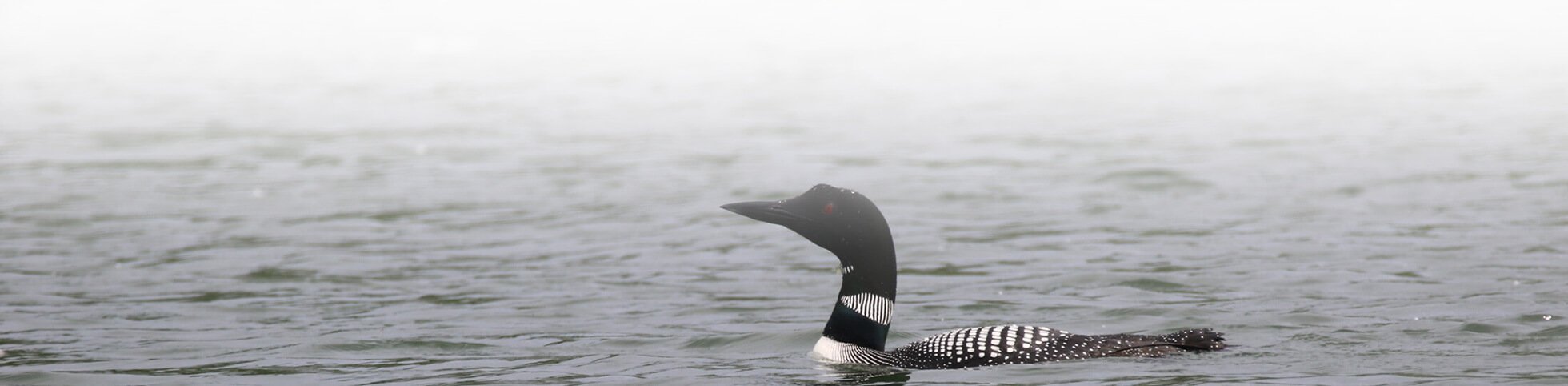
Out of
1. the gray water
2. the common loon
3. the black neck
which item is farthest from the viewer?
the gray water

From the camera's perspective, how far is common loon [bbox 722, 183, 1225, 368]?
26.9 ft

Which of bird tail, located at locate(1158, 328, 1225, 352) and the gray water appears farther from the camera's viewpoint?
the gray water

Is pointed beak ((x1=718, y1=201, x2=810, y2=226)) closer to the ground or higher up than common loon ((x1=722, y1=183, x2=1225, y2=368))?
higher up

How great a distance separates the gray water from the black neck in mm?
183

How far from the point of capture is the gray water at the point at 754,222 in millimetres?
9234

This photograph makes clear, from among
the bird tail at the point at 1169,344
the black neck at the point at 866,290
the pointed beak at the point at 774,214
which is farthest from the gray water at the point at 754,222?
the pointed beak at the point at 774,214

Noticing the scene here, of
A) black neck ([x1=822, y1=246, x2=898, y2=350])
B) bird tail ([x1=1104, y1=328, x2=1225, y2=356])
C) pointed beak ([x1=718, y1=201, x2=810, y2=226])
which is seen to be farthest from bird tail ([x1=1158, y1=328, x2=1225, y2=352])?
pointed beak ([x1=718, y1=201, x2=810, y2=226])

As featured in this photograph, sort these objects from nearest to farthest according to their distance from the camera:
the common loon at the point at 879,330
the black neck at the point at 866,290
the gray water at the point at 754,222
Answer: the common loon at the point at 879,330, the black neck at the point at 866,290, the gray water at the point at 754,222

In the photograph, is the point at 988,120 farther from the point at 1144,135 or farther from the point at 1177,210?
the point at 1177,210

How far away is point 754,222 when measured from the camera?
575 inches

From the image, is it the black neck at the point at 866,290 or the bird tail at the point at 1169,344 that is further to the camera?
the black neck at the point at 866,290

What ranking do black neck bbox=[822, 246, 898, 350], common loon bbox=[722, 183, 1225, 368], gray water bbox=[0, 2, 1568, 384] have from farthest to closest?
gray water bbox=[0, 2, 1568, 384]
black neck bbox=[822, 246, 898, 350]
common loon bbox=[722, 183, 1225, 368]

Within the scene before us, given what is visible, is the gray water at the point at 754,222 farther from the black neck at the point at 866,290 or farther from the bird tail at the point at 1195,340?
the black neck at the point at 866,290

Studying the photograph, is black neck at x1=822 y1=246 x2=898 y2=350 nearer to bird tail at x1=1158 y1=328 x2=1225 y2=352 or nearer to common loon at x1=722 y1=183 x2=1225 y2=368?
common loon at x1=722 y1=183 x2=1225 y2=368
